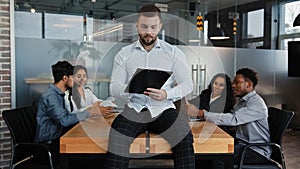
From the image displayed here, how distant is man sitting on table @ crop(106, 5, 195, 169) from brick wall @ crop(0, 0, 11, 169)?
2.11 meters

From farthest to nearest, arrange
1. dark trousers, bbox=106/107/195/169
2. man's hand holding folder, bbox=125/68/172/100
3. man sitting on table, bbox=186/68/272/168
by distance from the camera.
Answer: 1. man sitting on table, bbox=186/68/272/168
2. man's hand holding folder, bbox=125/68/172/100
3. dark trousers, bbox=106/107/195/169

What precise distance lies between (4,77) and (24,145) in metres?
1.53

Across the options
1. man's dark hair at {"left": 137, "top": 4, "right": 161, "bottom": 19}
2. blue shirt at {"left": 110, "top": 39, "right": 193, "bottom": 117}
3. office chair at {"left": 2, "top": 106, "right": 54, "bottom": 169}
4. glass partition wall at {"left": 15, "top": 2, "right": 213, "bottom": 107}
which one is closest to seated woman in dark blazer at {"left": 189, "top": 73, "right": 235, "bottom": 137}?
glass partition wall at {"left": 15, "top": 2, "right": 213, "bottom": 107}

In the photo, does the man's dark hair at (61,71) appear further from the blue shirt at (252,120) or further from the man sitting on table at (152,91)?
the blue shirt at (252,120)

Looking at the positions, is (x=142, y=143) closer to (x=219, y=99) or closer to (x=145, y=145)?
(x=145, y=145)

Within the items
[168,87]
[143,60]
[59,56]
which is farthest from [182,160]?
[59,56]

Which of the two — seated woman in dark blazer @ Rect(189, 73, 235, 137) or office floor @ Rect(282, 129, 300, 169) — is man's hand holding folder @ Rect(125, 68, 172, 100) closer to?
seated woman in dark blazer @ Rect(189, 73, 235, 137)

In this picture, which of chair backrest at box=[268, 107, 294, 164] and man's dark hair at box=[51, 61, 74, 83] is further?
man's dark hair at box=[51, 61, 74, 83]

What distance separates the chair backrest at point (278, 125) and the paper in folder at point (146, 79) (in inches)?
44.0

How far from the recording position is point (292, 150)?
5152 millimetres

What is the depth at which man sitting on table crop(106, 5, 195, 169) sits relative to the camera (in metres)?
1.88

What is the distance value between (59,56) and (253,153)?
3261 mm

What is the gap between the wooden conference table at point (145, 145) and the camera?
1.90 meters

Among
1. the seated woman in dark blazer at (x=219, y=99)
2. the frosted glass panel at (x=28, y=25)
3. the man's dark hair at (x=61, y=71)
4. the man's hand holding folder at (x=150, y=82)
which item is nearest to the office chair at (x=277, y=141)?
the seated woman in dark blazer at (x=219, y=99)
